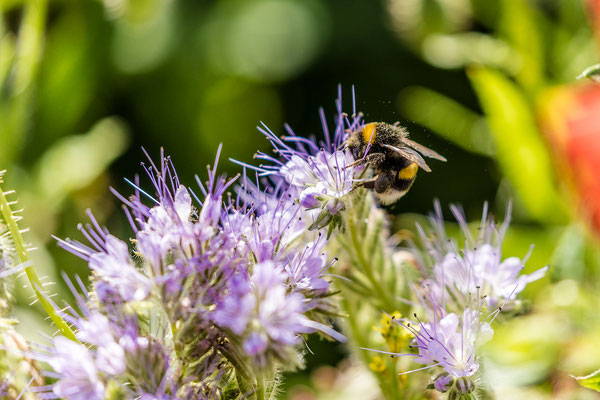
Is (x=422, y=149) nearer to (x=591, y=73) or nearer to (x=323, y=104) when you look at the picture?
(x=591, y=73)

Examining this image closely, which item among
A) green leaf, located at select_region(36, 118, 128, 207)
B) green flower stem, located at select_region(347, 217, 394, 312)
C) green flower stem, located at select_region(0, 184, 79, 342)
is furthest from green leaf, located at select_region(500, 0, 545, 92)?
green flower stem, located at select_region(0, 184, 79, 342)

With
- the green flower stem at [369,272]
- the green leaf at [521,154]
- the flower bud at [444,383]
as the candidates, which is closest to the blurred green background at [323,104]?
the green leaf at [521,154]

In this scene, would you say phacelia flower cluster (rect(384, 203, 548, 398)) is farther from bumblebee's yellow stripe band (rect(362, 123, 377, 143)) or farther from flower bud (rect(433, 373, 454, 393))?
bumblebee's yellow stripe band (rect(362, 123, 377, 143))

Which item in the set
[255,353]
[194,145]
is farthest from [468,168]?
[255,353]

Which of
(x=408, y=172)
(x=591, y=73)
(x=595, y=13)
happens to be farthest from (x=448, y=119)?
(x=591, y=73)

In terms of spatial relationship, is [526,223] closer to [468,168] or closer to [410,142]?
[468,168]

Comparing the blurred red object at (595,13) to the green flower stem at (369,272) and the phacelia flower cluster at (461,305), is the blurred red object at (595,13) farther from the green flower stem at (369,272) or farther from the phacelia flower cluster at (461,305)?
the green flower stem at (369,272)
